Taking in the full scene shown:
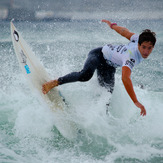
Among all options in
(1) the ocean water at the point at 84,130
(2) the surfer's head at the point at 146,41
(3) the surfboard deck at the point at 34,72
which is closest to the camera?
(2) the surfer's head at the point at 146,41

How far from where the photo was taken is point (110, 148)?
13.4 feet

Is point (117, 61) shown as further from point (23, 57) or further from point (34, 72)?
point (23, 57)

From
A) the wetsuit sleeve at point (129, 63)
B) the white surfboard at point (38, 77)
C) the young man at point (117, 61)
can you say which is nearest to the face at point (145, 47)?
the young man at point (117, 61)

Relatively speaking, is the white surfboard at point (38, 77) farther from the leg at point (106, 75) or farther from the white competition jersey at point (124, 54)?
the white competition jersey at point (124, 54)

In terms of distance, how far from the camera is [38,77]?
4.63 m

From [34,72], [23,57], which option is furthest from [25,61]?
[34,72]

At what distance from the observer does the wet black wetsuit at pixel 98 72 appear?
161 inches

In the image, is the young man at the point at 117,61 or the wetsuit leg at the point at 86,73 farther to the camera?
the wetsuit leg at the point at 86,73

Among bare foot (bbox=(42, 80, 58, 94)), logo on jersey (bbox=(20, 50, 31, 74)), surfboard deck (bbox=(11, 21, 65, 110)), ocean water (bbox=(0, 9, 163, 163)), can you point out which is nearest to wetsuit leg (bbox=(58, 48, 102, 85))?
bare foot (bbox=(42, 80, 58, 94))

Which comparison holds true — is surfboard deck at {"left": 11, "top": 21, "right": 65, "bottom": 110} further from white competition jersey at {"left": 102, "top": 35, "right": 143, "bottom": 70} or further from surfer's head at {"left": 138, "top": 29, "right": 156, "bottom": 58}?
surfer's head at {"left": 138, "top": 29, "right": 156, "bottom": 58}

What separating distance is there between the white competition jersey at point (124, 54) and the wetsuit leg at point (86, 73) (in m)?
0.20

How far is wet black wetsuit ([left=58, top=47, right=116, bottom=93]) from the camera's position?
409 cm

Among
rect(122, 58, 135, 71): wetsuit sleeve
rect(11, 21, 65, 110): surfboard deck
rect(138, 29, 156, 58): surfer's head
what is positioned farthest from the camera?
rect(11, 21, 65, 110): surfboard deck

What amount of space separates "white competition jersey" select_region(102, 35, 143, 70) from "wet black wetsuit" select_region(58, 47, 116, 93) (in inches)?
Answer: 5.9
